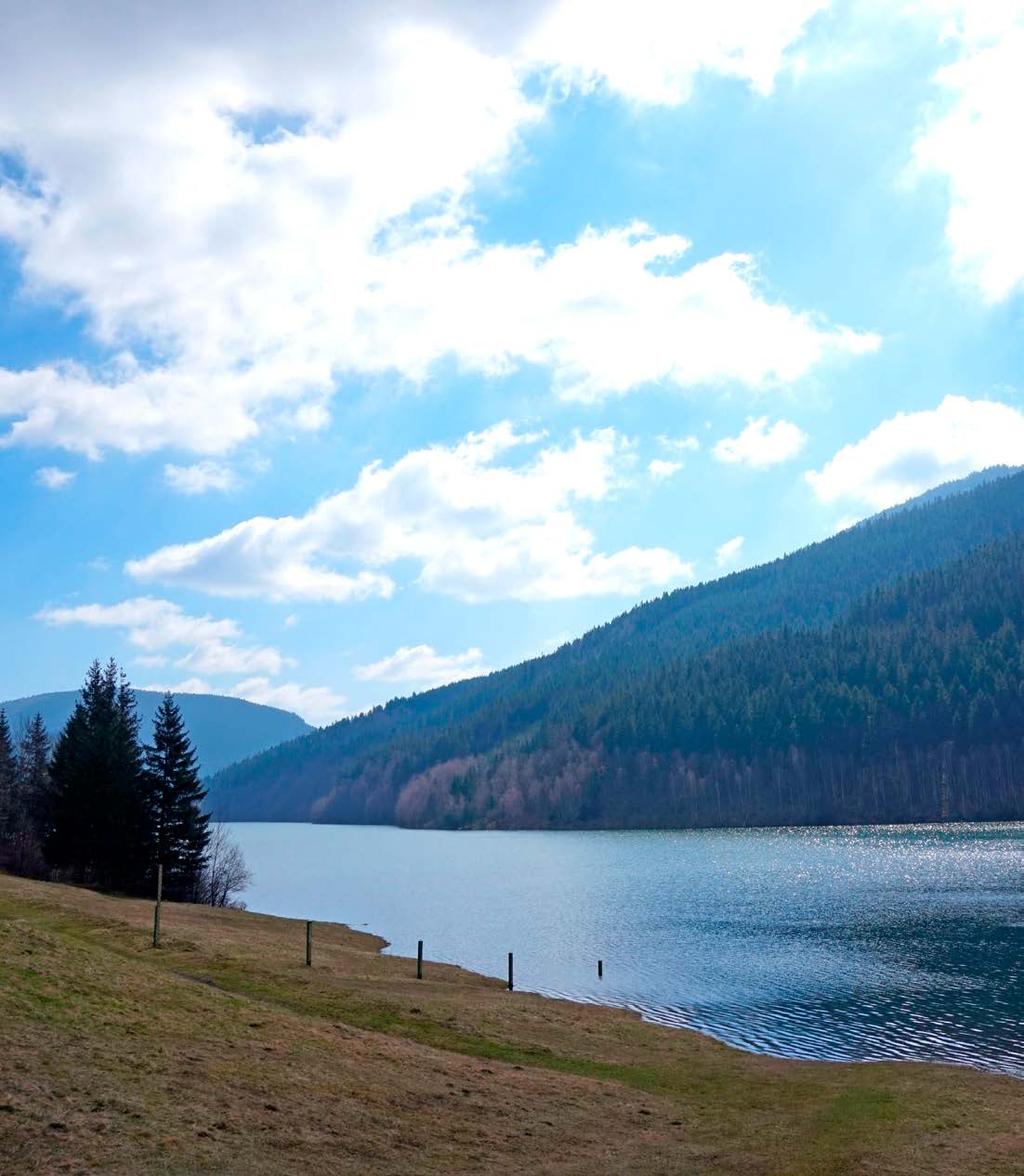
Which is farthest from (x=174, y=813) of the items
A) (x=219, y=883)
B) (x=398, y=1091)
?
(x=398, y=1091)

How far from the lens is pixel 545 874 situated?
458 ft

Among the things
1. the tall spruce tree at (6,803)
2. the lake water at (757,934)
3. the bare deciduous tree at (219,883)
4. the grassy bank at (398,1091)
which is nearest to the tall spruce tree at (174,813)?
the bare deciduous tree at (219,883)

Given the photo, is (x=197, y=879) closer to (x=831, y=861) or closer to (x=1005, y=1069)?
(x=1005, y=1069)

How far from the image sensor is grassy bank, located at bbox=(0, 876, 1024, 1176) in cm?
2002

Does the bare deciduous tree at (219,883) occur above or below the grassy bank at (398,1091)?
below

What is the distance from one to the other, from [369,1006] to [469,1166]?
66.4 feet

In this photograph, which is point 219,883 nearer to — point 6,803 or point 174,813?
point 174,813

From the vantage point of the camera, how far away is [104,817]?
86375 mm

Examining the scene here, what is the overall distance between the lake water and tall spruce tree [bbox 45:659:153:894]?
18329 mm

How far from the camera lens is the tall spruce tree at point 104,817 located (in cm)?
8631

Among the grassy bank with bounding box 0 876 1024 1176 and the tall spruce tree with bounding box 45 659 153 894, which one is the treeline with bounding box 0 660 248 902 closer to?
the tall spruce tree with bounding box 45 659 153 894

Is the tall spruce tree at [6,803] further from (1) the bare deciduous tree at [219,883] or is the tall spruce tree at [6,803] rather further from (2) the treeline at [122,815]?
(1) the bare deciduous tree at [219,883]

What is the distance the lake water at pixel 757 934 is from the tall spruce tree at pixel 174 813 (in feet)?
43.9

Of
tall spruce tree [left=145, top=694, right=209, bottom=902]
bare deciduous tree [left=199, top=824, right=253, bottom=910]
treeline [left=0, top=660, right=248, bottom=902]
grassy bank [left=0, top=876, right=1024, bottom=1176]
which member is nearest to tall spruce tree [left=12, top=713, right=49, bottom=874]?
treeline [left=0, top=660, right=248, bottom=902]
